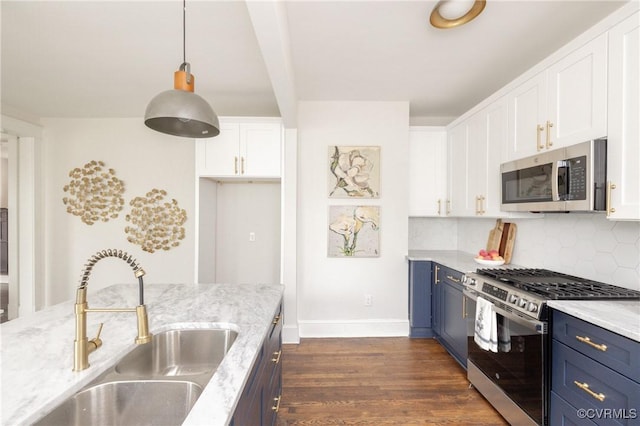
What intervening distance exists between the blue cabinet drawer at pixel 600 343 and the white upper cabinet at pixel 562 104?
1.05 metres

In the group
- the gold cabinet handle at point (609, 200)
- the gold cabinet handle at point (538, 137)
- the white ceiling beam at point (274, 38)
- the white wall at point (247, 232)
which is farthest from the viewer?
the white wall at point (247, 232)

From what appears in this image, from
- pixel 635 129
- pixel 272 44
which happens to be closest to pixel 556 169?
pixel 635 129

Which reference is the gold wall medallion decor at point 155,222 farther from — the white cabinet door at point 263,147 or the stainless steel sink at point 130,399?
the stainless steel sink at point 130,399

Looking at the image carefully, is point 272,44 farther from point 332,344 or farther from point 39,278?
point 39,278

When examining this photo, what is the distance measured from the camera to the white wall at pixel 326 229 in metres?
3.26

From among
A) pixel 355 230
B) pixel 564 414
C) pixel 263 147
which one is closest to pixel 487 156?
pixel 355 230

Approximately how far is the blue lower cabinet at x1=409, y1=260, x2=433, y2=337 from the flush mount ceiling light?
2.20m

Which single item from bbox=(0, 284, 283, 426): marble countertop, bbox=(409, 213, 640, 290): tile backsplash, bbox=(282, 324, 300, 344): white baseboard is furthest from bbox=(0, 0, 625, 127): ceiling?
bbox=(282, 324, 300, 344): white baseboard

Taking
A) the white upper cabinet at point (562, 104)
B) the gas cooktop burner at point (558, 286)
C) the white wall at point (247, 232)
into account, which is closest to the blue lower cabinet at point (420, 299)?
the gas cooktop burner at point (558, 286)

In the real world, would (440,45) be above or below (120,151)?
above

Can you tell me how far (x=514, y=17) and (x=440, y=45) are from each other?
0.46 meters

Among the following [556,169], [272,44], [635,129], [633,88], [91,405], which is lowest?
[91,405]

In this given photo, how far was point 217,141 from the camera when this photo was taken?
3.11m

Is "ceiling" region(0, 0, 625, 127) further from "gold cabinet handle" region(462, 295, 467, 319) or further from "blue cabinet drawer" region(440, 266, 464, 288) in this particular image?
"gold cabinet handle" region(462, 295, 467, 319)
